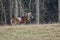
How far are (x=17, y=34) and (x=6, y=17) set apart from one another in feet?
42.1

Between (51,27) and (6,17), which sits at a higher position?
(51,27)

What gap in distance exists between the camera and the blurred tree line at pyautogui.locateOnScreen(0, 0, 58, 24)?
19.9m

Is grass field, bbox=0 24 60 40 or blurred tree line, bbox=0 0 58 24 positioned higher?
grass field, bbox=0 24 60 40

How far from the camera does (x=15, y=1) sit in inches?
748

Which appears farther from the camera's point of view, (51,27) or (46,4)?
(46,4)

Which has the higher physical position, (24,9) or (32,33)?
(32,33)

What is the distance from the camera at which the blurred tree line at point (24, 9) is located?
785 inches

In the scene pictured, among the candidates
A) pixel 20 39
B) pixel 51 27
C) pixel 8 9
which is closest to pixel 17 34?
pixel 20 39

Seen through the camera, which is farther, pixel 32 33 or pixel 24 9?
pixel 24 9

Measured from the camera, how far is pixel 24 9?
21828 millimetres

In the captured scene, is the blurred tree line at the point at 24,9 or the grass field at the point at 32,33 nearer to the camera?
the grass field at the point at 32,33

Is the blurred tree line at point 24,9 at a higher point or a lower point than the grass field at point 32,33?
lower

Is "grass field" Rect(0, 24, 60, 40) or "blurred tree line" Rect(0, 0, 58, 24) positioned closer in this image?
"grass field" Rect(0, 24, 60, 40)

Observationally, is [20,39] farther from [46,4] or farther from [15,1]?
[46,4]
